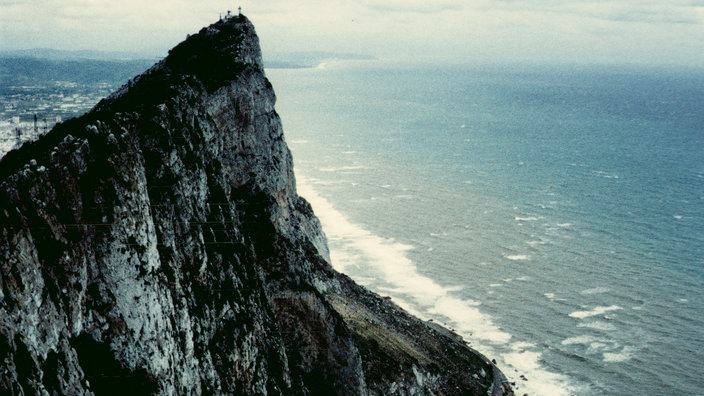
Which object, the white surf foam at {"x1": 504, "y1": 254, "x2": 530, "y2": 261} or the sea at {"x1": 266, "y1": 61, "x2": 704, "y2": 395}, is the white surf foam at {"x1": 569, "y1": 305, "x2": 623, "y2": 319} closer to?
the sea at {"x1": 266, "y1": 61, "x2": 704, "y2": 395}

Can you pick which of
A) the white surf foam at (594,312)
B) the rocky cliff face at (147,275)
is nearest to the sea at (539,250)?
the white surf foam at (594,312)

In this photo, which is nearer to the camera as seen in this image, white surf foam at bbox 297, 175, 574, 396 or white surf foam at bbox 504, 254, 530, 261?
white surf foam at bbox 297, 175, 574, 396

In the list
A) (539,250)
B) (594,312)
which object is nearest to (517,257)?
(539,250)

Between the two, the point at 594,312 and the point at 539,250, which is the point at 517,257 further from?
the point at 594,312

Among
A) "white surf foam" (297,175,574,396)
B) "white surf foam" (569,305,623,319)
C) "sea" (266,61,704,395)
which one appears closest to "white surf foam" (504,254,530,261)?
"sea" (266,61,704,395)

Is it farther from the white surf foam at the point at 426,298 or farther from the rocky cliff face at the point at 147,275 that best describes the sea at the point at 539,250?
the rocky cliff face at the point at 147,275

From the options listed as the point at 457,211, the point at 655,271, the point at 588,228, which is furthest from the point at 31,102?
the point at 655,271

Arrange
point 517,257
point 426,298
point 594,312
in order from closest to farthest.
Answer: point 594,312
point 426,298
point 517,257

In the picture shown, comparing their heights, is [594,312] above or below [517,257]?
below

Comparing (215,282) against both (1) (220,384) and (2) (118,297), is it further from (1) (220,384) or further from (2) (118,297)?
(2) (118,297)
